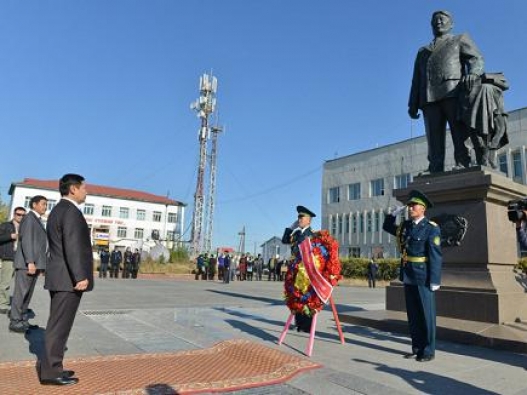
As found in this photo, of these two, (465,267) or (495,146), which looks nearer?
(465,267)

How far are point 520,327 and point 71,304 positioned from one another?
221 inches

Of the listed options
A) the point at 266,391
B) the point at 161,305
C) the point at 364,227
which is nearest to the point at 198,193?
the point at 364,227

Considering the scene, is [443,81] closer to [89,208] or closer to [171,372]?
[171,372]

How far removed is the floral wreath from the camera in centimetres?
561

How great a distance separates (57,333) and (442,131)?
7152mm

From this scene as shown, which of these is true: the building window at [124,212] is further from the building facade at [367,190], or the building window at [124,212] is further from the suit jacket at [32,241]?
the suit jacket at [32,241]

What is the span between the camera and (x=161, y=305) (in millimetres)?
10391

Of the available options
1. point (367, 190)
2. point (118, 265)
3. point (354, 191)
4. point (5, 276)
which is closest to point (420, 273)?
point (5, 276)

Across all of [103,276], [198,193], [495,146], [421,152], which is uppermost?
[421,152]

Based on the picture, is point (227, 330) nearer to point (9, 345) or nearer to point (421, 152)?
point (9, 345)

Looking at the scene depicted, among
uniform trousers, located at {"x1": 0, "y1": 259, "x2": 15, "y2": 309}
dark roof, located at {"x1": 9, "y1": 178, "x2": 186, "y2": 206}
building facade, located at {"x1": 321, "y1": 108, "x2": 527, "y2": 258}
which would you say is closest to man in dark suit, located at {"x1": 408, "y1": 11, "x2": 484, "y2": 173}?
uniform trousers, located at {"x1": 0, "y1": 259, "x2": 15, "y2": 309}

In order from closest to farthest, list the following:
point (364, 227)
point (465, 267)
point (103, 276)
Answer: point (465, 267) < point (103, 276) < point (364, 227)

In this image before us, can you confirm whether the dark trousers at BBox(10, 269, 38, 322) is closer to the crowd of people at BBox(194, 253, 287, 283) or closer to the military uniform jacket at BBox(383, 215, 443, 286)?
the military uniform jacket at BBox(383, 215, 443, 286)

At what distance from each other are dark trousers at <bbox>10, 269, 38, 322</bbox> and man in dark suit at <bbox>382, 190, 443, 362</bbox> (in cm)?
522
